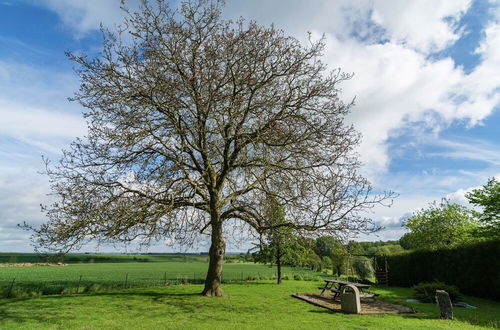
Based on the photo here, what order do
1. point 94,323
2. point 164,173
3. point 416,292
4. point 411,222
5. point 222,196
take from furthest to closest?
point 411,222, point 416,292, point 222,196, point 164,173, point 94,323

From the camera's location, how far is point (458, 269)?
737 inches

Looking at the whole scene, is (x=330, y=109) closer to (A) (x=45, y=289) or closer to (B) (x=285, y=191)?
(B) (x=285, y=191)

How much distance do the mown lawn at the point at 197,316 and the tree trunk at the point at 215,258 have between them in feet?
2.49

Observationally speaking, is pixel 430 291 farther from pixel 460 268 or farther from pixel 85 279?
pixel 85 279

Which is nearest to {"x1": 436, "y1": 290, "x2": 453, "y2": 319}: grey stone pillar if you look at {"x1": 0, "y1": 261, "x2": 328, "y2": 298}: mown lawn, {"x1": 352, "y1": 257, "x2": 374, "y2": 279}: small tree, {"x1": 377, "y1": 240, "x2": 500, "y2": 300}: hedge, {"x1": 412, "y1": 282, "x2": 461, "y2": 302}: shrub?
{"x1": 412, "y1": 282, "x2": 461, "y2": 302}: shrub

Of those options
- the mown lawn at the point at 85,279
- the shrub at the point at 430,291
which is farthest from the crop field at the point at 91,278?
the shrub at the point at 430,291

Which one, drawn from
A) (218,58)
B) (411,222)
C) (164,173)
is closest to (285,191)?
(164,173)

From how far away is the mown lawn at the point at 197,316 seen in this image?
832 centimetres

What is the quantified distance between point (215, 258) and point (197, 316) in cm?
396

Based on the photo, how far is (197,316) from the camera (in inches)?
369

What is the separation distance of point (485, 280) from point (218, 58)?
1894 centimetres

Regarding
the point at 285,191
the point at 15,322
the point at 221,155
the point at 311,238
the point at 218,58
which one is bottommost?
the point at 15,322

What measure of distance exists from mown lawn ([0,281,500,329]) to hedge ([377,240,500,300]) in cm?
471

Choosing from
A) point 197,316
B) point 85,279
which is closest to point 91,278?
point 85,279
